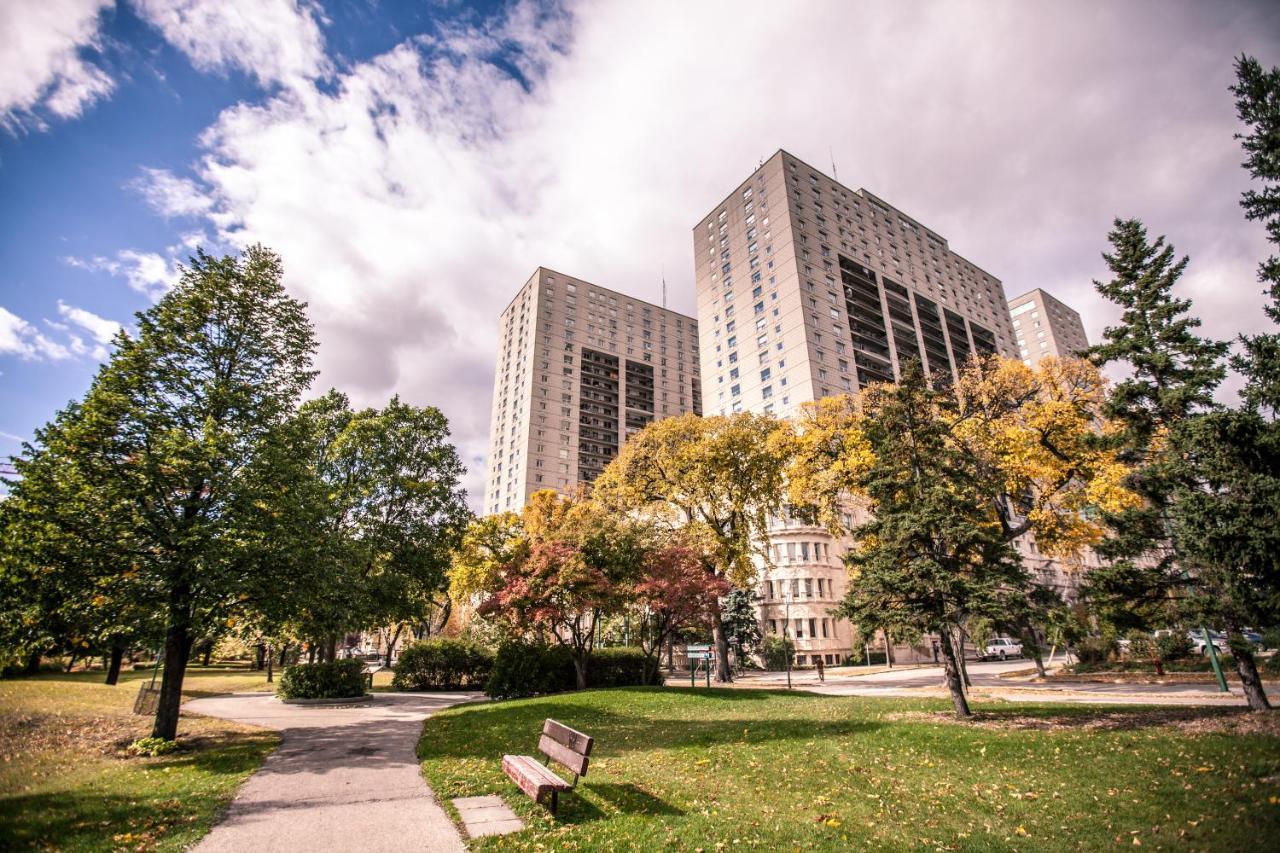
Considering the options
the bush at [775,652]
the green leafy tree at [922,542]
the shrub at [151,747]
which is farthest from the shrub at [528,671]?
the bush at [775,652]

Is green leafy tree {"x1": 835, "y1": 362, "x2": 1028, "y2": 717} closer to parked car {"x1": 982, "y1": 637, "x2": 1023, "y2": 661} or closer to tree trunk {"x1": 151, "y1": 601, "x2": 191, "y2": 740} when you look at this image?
tree trunk {"x1": 151, "y1": 601, "x2": 191, "y2": 740}

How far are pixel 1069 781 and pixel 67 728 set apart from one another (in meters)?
15.7

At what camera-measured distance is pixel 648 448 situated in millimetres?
31531

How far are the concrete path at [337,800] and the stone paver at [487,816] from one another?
0.24m

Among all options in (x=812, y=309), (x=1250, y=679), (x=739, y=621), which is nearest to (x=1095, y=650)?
(x=739, y=621)

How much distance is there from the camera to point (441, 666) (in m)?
27.6

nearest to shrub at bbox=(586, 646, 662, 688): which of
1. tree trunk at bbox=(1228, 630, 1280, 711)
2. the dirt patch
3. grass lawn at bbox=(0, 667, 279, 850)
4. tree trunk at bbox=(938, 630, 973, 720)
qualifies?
the dirt patch

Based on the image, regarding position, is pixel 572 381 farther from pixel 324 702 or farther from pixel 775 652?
pixel 324 702

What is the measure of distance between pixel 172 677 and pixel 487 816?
366 inches

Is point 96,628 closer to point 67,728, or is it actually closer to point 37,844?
point 67,728

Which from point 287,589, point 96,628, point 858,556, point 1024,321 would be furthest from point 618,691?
point 1024,321

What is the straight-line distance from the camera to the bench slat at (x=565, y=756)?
7070mm

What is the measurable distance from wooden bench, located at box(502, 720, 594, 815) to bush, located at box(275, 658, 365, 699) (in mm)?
16145

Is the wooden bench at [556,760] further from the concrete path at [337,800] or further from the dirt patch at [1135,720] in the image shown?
the dirt patch at [1135,720]
